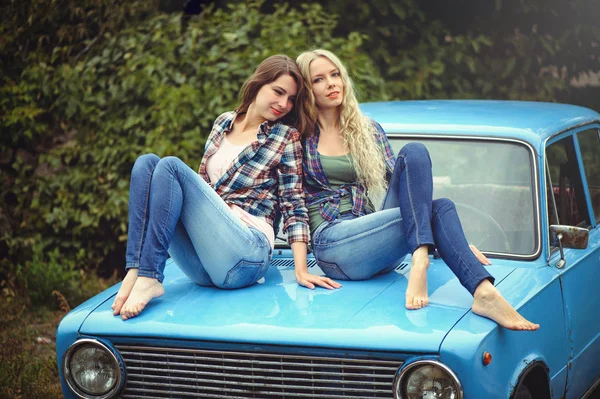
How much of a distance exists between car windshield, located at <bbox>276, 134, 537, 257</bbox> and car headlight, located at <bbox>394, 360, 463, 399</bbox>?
1096mm

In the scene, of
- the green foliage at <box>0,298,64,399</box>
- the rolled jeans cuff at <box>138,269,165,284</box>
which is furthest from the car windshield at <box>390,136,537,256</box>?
the green foliage at <box>0,298,64,399</box>

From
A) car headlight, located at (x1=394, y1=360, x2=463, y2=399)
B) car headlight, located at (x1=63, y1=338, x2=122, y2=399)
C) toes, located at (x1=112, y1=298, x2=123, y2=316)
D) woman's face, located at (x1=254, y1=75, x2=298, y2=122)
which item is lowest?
car headlight, located at (x1=63, y1=338, x2=122, y2=399)

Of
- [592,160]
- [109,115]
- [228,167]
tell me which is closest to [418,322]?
[228,167]

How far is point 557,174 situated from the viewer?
15.8 feet

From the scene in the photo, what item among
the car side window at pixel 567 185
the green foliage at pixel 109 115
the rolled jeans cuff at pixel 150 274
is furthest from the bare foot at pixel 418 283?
the green foliage at pixel 109 115

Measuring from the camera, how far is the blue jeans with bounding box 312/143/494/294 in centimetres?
356

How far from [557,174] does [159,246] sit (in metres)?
2.29

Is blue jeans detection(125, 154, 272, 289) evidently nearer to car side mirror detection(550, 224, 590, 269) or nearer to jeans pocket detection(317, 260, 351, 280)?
jeans pocket detection(317, 260, 351, 280)

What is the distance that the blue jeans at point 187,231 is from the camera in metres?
3.68

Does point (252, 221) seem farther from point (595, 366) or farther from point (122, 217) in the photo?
point (122, 217)

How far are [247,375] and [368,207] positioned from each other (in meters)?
1.20

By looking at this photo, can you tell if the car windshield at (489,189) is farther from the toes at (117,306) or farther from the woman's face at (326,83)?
the toes at (117,306)

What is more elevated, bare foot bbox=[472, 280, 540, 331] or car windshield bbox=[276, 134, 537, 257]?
car windshield bbox=[276, 134, 537, 257]

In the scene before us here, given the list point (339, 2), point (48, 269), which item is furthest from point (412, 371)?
point (339, 2)
